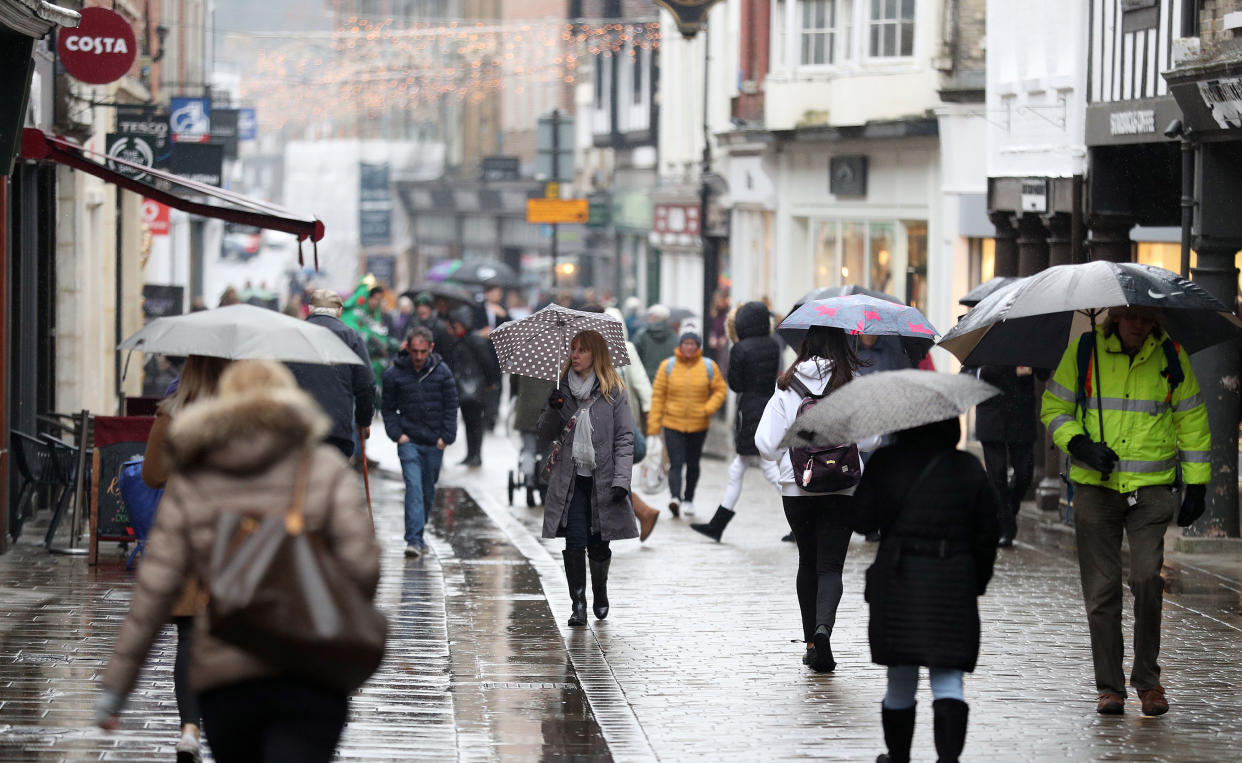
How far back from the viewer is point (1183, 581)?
12.4m

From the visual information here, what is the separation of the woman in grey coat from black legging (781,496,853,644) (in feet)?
4.08

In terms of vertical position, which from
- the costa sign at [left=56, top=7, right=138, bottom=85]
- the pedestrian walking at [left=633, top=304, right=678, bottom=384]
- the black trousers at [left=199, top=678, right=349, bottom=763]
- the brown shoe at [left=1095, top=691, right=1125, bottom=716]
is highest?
the costa sign at [left=56, top=7, right=138, bottom=85]

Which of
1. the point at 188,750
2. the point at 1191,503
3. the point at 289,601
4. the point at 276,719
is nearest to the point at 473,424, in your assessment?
the point at 1191,503

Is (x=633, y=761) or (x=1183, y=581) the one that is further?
(x=1183, y=581)

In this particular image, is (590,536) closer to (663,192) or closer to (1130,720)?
(1130,720)

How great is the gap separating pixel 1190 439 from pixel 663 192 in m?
31.4

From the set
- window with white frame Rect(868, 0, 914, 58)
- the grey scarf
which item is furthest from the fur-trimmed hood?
window with white frame Rect(868, 0, 914, 58)

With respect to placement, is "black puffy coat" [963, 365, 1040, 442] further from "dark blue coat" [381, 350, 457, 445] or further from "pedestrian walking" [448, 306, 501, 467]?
"pedestrian walking" [448, 306, 501, 467]

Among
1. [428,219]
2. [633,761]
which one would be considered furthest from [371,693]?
[428,219]

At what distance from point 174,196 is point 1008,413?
6.14 metres

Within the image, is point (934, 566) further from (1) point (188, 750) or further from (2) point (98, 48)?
(2) point (98, 48)

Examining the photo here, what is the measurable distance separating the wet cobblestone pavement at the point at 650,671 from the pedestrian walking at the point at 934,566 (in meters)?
1.01

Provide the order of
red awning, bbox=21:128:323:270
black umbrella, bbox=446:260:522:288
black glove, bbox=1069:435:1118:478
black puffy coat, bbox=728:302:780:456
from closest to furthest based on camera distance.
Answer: black glove, bbox=1069:435:1118:478 → red awning, bbox=21:128:323:270 → black puffy coat, bbox=728:302:780:456 → black umbrella, bbox=446:260:522:288

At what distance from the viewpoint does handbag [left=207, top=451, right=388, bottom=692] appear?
457cm
